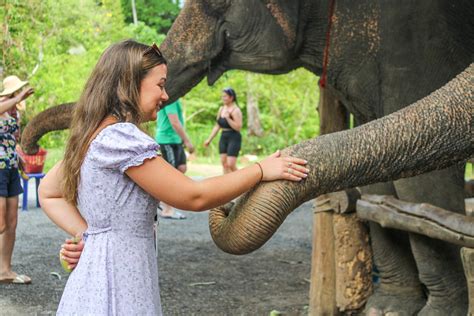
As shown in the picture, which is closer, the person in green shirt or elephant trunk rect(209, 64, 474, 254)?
elephant trunk rect(209, 64, 474, 254)

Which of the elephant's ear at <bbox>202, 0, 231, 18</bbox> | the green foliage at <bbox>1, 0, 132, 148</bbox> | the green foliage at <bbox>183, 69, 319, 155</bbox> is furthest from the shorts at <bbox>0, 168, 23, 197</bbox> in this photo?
the green foliage at <bbox>183, 69, 319, 155</bbox>

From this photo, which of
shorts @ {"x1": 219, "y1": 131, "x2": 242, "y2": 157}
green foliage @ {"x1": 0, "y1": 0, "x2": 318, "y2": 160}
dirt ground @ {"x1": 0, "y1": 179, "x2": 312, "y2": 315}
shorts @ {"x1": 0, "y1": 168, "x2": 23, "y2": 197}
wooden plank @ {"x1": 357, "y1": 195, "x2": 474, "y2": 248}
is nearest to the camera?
wooden plank @ {"x1": 357, "y1": 195, "x2": 474, "y2": 248}

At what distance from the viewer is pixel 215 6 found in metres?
5.80

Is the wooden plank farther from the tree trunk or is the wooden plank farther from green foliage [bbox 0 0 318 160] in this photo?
the tree trunk

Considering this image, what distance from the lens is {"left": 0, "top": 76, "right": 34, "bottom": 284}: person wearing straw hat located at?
6598 mm

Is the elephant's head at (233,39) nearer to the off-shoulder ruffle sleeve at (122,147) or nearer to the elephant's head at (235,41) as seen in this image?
the elephant's head at (235,41)

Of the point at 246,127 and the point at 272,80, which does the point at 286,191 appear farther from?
the point at 246,127

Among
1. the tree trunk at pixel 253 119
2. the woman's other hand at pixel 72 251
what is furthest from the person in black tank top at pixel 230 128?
the tree trunk at pixel 253 119

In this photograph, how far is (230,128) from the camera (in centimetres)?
1230

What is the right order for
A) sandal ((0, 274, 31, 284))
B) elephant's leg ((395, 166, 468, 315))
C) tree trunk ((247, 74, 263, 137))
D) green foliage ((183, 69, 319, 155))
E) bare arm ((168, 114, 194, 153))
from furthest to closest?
tree trunk ((247, 74, 263, 137)) < green foliage ((183, 69, 319, 155)) < bare arm ((168, 114, 194, 153)) < sandal ((0, 274, 31, 284)) < elephant's leg ((395, 166, 468, 315))

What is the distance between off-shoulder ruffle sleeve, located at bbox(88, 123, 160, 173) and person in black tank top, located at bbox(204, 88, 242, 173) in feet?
30.2

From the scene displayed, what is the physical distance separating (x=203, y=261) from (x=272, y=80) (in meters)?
14.2

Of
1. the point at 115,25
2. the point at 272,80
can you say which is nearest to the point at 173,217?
the point at 272,80

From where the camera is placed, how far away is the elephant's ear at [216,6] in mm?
5801
